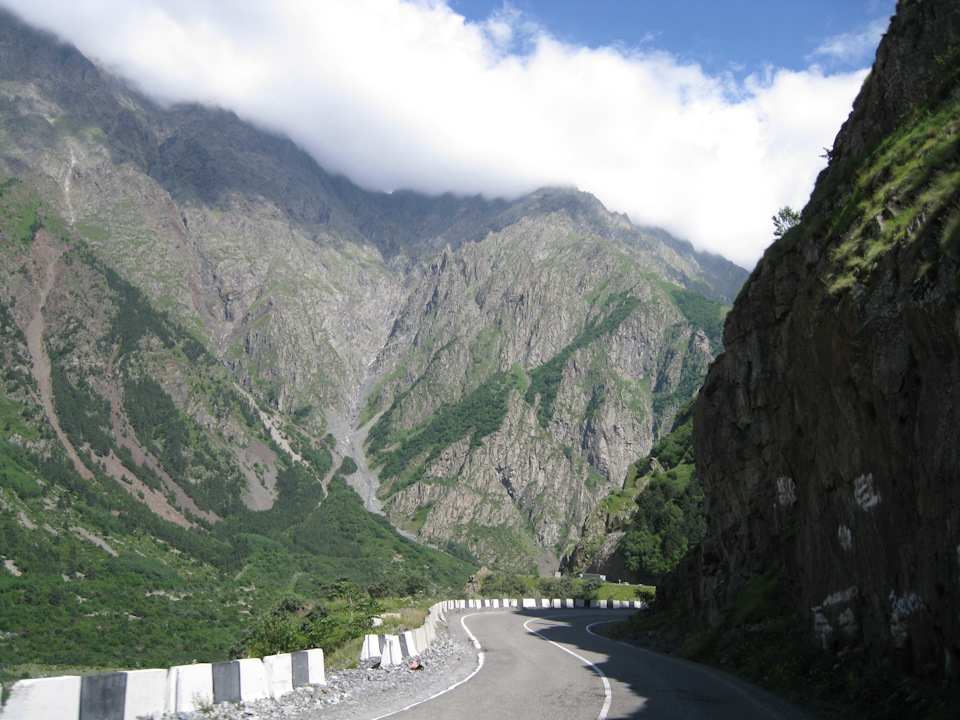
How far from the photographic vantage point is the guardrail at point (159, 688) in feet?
34.0

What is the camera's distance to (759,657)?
21.8m

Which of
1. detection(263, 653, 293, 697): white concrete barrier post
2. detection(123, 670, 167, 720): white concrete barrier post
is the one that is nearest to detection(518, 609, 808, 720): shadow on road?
detection(263, 653, 293, 697): white concrete barrier post

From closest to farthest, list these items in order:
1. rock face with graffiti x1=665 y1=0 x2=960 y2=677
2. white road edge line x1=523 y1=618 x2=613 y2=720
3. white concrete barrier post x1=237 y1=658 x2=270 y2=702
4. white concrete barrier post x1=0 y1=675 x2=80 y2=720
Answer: white concrete barrier post x1=0 y1=675 x2=80 y2=720 < rock face with graffiti x1=665 y1=0 x2=960 y2=677 < white concrete barrier post x1=237 y1=658 x2=270 y2=702 < white road edge line x1=523 y1=618 x2=613 y2=720

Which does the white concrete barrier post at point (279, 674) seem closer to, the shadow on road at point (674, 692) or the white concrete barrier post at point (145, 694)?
the white concrete barrier post at point (145, 694)

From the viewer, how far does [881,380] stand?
15586 millimetres

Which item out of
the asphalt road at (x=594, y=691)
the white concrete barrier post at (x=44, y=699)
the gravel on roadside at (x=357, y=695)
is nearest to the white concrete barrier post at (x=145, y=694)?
the gravel on roadside at (x=357, y=695)

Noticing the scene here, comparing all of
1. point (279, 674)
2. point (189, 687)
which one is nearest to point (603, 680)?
point (279, 674)

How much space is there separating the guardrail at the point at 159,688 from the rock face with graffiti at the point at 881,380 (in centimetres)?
1259

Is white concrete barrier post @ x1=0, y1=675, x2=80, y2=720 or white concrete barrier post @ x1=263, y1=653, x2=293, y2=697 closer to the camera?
white concrete barrier post @ x1=0, y1=675, x2=80, y2=720

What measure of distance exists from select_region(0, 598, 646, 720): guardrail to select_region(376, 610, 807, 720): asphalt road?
3.01 metres

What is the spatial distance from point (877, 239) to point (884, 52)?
1258 centimetres

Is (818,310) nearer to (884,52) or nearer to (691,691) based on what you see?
(691,691)

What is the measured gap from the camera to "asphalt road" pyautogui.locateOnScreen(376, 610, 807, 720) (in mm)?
14117

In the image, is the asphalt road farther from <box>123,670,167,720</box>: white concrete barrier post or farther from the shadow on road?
<box>123,670,167,720</box>: white concrete barrier post
